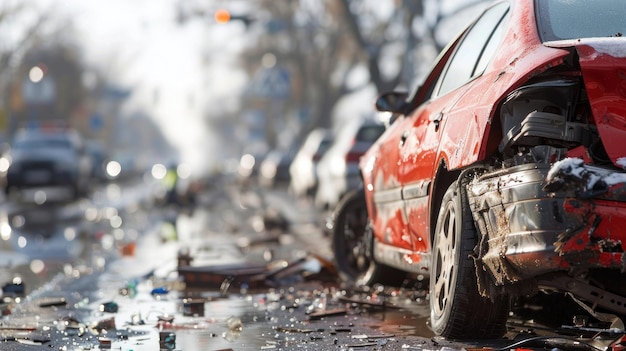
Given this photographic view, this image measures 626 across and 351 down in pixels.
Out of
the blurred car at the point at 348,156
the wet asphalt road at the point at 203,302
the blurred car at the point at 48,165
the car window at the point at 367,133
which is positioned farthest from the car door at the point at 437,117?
the blurred car at the point at 48,165

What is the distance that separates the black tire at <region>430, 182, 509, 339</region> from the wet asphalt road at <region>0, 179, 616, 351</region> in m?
0.08

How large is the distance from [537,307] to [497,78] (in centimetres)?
209

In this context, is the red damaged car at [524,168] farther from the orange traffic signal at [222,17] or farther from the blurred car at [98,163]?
the blurred car at [98,163]

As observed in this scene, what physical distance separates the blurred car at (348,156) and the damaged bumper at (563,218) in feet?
37.9

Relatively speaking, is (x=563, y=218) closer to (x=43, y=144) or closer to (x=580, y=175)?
(x=580, y=175)

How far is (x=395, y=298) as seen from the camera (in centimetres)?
938

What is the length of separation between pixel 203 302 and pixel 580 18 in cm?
381

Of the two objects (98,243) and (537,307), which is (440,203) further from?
(98,243)

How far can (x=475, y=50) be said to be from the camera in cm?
734

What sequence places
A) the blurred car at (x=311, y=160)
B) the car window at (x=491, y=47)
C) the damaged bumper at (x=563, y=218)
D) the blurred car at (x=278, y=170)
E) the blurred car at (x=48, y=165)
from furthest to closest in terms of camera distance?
the blurred car at (x=278, y=170), the blurred car at (x=48, y=165), the blurred car at (x=311, y=160), the car window at (x=491, y=47), the damaged bumper at (x=563, y=218)

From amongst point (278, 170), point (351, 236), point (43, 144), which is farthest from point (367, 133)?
point (278, 170)

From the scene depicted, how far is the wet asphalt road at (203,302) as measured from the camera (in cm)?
718

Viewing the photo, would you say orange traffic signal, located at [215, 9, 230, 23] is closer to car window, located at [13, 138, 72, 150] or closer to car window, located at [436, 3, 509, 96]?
car window, located at [13, 138, 72, 150]

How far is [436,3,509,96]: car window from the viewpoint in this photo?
6.98 metres
